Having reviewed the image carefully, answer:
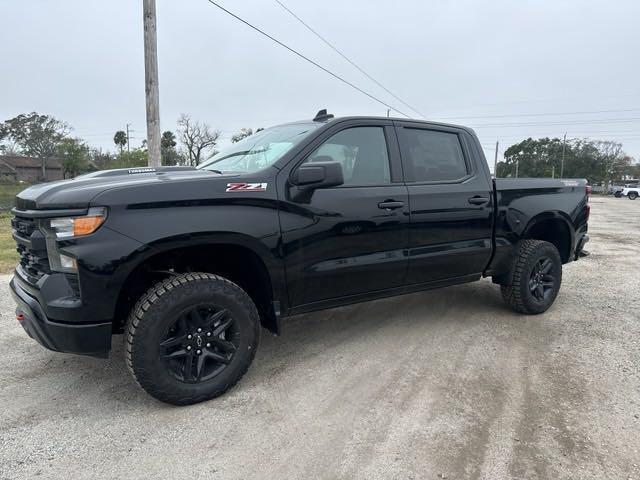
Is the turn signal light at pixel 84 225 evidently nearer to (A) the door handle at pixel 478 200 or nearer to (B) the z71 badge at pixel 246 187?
(B) the z71 badge at pixel 246 187

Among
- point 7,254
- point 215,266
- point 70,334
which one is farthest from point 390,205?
point 7,254

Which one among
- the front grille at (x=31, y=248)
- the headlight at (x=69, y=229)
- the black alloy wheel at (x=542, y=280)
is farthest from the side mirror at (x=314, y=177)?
the black alloy wheel at (x=542, y=280)

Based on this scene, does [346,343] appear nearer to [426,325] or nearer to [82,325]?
[426,325]

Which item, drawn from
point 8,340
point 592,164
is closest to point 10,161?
point 8,340

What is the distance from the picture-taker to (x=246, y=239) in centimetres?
300

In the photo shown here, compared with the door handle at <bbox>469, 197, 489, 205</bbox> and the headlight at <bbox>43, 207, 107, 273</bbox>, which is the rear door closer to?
the door handle at <bbox>469, 197, 489, 205</bbox>

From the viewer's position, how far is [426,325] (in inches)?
178

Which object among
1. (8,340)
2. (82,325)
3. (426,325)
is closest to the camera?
(82,325)

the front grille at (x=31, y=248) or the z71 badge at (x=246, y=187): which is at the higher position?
the z71 badge at (x=246, y=187)

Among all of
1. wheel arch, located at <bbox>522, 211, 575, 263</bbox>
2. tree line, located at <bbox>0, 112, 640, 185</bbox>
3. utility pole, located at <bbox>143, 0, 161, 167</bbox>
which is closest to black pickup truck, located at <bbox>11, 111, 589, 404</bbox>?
wheel arch, located at <bbox>522, 211, 575, 263</bbox>

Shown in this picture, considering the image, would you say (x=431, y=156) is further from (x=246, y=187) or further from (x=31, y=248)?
(x=31, y=248)

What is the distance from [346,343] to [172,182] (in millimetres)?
2057

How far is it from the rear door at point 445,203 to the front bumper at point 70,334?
2.30 metres

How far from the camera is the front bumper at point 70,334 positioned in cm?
265
